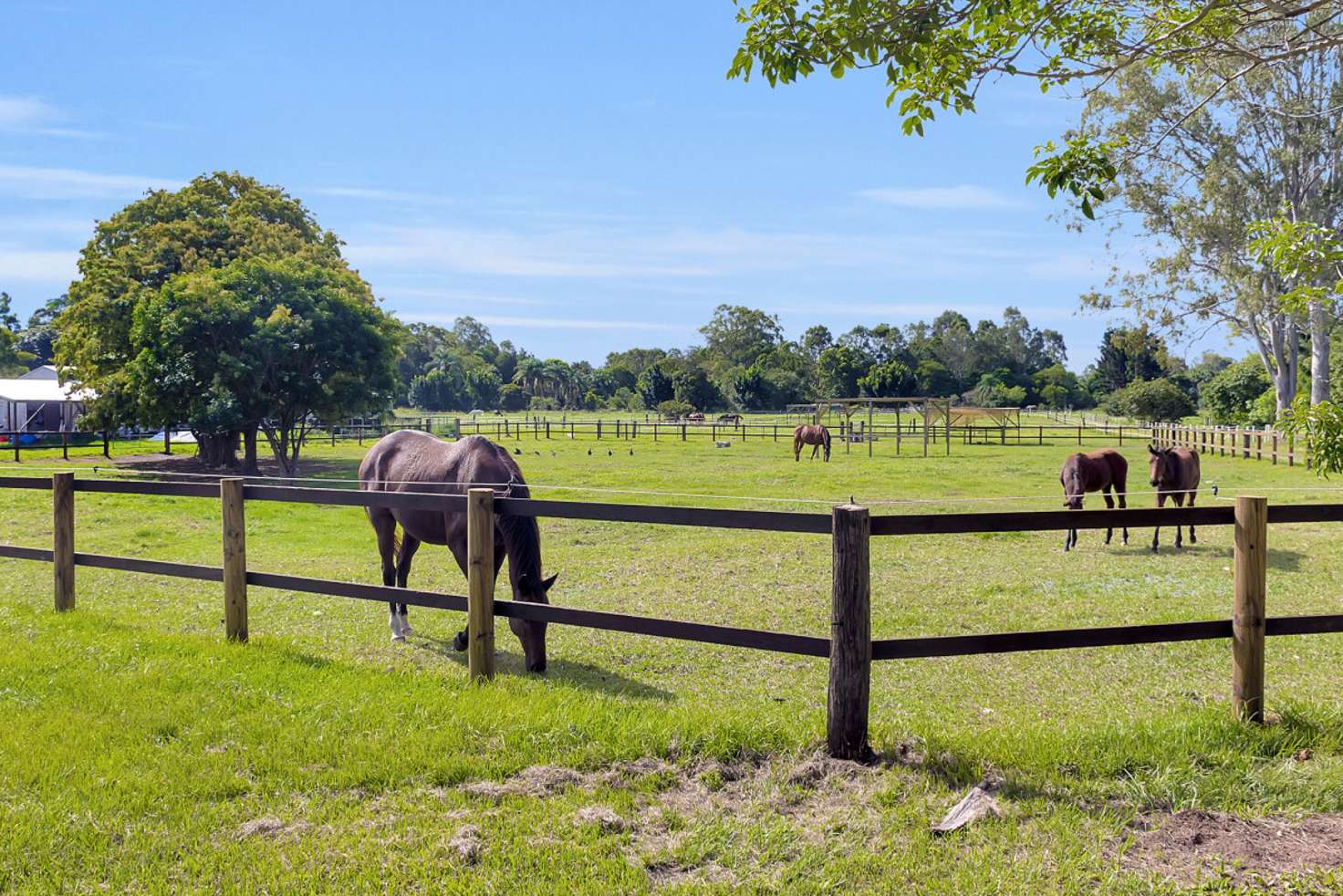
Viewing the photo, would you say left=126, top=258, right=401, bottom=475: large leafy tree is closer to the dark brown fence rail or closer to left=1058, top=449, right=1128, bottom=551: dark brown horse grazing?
left=1058, top=449, right=1128, bottom=551: dark brown horse grazing

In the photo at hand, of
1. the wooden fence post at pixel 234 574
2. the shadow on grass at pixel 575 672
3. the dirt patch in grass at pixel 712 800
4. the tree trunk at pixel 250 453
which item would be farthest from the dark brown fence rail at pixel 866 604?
the tree trunk at pixel 250 453

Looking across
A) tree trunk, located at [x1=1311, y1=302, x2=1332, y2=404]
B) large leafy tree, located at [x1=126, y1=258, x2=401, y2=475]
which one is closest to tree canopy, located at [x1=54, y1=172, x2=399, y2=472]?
large leafy tree, located at [x1=126, y1=258, x2=401, y2=475]

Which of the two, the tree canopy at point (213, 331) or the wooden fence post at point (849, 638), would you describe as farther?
the tree canopy at point (213, 331)

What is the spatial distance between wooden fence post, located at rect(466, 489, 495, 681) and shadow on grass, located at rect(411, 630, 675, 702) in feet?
1.71

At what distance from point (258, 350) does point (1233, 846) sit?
2800cm

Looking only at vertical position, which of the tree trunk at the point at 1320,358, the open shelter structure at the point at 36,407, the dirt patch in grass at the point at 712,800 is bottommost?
the dirt patch in grass at the point at 712,800

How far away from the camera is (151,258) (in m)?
31.1

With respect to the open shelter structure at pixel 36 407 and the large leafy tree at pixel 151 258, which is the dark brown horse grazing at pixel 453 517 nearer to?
the large leafy tree at pixel 151 258

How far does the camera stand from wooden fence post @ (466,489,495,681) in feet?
18.7

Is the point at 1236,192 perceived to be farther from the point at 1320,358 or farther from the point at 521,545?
the point at 521,545

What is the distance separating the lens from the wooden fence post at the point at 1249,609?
4891 millimetres

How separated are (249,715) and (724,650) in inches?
150

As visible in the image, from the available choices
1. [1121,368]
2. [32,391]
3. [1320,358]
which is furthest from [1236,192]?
[1121,368]

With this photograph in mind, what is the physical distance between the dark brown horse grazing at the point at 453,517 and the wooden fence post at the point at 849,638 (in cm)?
274
